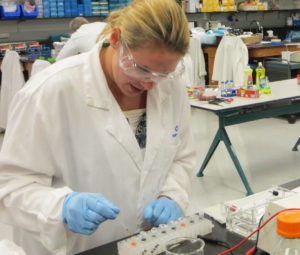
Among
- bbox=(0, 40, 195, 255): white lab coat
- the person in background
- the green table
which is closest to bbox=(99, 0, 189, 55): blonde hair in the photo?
bbox=(0, 40, 195, 255): white lab coat

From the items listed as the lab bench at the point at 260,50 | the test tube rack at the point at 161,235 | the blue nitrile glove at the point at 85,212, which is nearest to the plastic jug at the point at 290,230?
the test tube rack at the point at 161,235

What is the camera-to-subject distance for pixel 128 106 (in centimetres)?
131

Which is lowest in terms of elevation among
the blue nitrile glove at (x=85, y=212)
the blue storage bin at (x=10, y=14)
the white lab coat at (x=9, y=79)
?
the white lab coat at (x=9, y=79)

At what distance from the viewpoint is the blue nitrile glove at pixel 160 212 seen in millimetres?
1191

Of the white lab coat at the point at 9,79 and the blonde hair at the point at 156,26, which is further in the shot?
the white lab coat at the point at 9,79

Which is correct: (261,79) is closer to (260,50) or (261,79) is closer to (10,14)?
(260,50)

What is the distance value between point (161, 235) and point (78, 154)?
1.12 feet

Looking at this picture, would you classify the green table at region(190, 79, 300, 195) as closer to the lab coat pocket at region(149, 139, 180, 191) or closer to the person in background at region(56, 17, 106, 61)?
the lab coat pocket at region(149, 139, 180, 191)

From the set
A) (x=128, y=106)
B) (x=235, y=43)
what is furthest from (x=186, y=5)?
(x=128, y=106)

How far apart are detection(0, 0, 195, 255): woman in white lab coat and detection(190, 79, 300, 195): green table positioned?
1563 millimetres

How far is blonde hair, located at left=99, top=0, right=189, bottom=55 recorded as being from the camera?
41.5 inches

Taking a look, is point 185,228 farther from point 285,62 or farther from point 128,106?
point 285,62

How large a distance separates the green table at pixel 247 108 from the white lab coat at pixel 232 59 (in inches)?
54.9

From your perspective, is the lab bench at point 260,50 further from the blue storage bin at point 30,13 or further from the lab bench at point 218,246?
the lab bench at point 218,246
